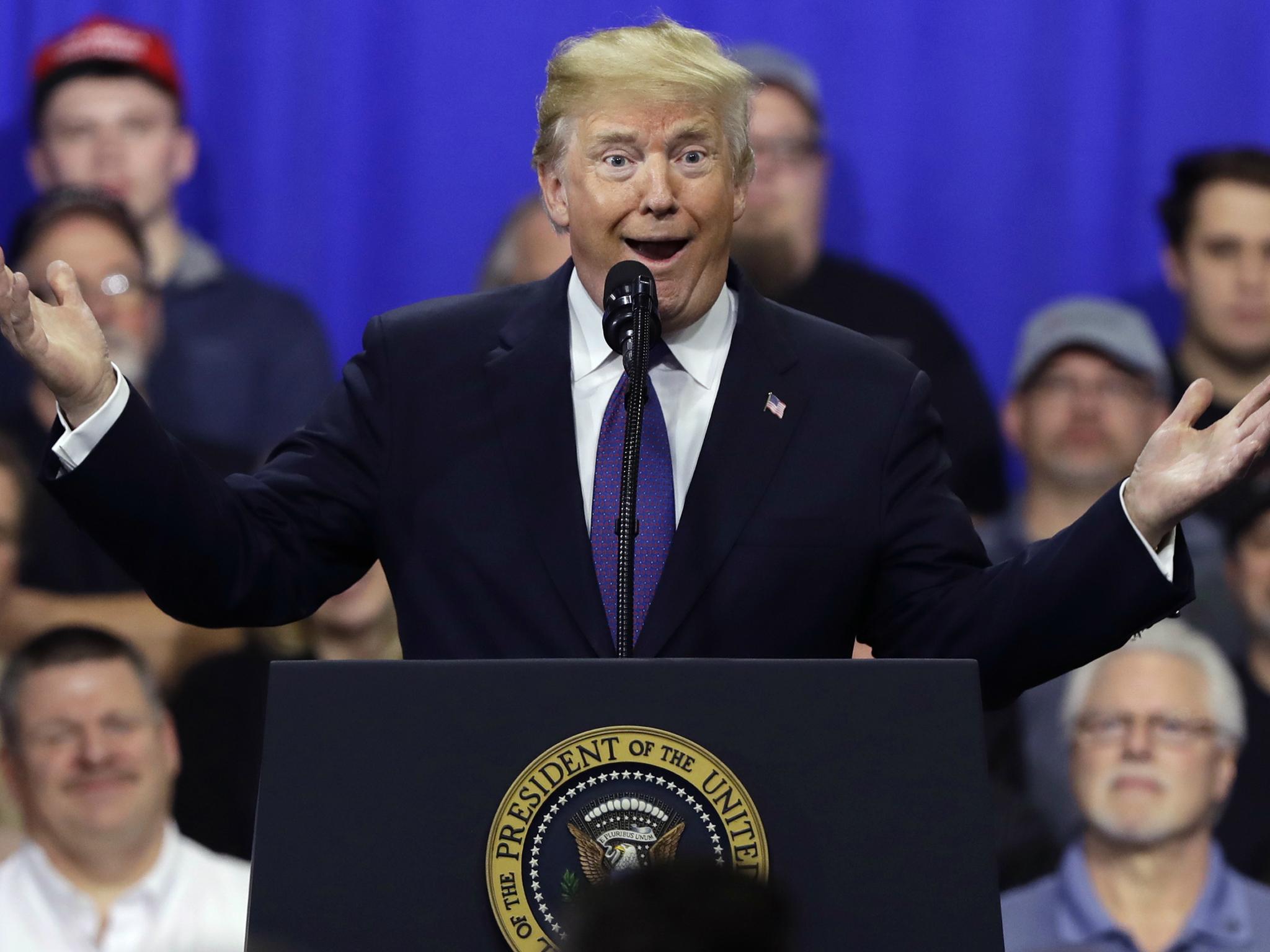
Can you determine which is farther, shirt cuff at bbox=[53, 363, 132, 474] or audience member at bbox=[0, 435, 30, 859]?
audience member at bbox=[0, 435, 30, 859]

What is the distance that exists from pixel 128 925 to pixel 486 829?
7.84 feet

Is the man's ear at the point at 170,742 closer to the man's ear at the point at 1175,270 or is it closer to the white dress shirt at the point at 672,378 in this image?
the white dress shirt at the point at 672,378

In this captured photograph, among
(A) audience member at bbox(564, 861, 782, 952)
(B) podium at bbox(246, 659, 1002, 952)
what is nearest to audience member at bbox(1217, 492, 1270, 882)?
(B) podium at bbox(246, 659, 1002, 952)

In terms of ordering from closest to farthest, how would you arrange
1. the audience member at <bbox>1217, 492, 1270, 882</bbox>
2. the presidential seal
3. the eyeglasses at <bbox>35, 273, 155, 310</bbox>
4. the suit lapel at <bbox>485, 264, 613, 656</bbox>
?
the presidential seal < the suit lapel at <bbox>485, 264, 613, 656</bbox> < the audience member at <bbox>1217, 492, 1270, 882</bbox> < the eyeglasses at <bbox>35, 273, 155, 310</bbox>

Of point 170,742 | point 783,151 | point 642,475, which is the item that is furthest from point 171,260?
point 642,475

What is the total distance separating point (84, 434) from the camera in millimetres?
1650

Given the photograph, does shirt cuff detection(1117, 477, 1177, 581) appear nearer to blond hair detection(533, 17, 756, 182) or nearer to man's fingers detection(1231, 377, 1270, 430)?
man's fingers detection(1231, 377, 1270, 430)

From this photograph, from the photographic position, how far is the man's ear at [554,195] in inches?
79.0

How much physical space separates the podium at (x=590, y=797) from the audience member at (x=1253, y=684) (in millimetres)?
2387

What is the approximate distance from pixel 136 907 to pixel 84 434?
2085mm

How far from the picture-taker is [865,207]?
3941 mm

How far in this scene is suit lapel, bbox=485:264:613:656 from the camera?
Answer: 5.75ft

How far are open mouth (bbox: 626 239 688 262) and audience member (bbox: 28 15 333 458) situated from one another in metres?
1.88

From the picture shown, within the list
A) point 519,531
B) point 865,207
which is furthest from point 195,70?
point 519,531
